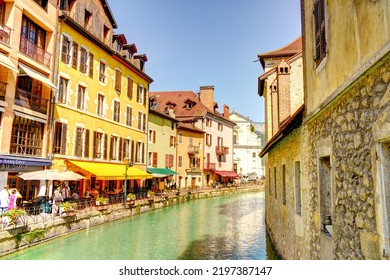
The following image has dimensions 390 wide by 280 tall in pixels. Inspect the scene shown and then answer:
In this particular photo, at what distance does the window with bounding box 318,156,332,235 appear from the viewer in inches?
206

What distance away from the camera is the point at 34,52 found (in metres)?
15.7

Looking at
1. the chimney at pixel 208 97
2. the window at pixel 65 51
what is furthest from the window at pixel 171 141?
the window at pixel 65 51

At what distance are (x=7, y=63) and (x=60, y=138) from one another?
5.65 meters

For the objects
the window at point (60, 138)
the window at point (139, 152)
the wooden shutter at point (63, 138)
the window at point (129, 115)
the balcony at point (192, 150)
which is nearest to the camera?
the window at point (60, 138)

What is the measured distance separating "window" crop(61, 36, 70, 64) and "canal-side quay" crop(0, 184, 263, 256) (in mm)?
8520

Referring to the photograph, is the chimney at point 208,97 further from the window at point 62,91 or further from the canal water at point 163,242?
the window at point 62,91

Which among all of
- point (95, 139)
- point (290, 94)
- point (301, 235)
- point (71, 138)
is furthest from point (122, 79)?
point (301, 235)

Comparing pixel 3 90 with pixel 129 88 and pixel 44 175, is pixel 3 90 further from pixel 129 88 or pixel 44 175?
pixel 129 88

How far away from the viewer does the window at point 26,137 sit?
47.0 feet

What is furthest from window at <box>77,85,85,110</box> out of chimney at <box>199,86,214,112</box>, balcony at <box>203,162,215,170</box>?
chimney at <box>199,86,214,112</box>

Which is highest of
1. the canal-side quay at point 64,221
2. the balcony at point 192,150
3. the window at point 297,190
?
the balcony at point 192,150

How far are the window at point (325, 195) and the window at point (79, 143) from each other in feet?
53.2

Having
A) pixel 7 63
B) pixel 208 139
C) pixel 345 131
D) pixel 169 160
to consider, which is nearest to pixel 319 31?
pixel 345 131

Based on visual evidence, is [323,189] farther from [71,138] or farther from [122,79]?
[122,79]
